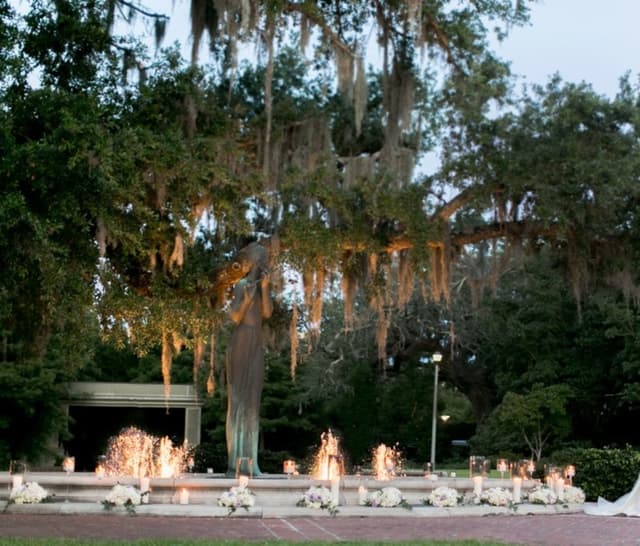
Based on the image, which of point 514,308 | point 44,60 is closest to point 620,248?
→ point 44,60

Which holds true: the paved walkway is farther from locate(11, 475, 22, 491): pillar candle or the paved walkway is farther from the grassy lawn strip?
locate(11, 475, 22, 491): pillar candle

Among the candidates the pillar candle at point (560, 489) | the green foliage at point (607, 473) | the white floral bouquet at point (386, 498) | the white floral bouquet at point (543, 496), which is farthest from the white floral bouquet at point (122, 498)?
the green foliage at point (607, 473)

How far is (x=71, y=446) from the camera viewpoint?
3944 cm

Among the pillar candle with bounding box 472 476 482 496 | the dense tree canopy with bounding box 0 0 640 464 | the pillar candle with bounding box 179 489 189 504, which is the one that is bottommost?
the pillar candle with bounding box 179 489 189 504

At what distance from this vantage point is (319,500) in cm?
1360

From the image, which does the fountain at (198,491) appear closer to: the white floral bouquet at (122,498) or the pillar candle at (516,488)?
the white floral bouquet at (122,498)

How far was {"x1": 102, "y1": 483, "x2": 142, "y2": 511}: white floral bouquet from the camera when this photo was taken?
13016 millimetres

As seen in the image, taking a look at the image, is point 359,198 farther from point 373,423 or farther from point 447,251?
point 373,423

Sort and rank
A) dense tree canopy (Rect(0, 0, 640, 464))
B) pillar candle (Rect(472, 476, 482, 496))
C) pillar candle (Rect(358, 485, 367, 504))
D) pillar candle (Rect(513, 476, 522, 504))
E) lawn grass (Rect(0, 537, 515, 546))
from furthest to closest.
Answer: pillar candle (Rect(513, 476, 522, 504)) < pillar candle (Rect(472, 476, 482, 496)) < pillar candle (Rect(358, 485, 367, 504)) < dense tree canopy (Rect(0, 0, 640, 464)) < lawn grass (Rect(0, 537, 515, 546))

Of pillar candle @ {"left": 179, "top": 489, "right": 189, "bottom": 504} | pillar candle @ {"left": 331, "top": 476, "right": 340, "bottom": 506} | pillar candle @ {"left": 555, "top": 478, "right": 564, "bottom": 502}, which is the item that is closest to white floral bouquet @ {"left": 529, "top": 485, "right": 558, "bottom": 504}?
pillar candle @ {"left": 555, "top": 478, "right": 564, "bottom": 502}

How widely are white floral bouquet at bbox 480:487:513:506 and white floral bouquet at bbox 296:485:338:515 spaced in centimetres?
234

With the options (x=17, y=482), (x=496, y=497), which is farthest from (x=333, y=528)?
(x=17, y=482)

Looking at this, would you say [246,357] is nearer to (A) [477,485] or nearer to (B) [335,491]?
(B) [335,491]

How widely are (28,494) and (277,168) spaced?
19.5 ft
